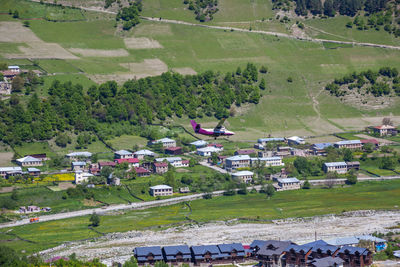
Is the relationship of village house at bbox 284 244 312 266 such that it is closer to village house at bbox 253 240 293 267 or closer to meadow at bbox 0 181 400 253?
village house at bbox 253 240 293 267

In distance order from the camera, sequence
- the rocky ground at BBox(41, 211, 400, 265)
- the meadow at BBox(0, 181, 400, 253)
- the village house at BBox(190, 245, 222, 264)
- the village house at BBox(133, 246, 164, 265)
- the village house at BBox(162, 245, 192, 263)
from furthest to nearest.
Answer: the meadow at BBox(0, 181, 400, 253) → the rocky ground at BBox(41, 211, 400, 265) → the village house at BBox(190, 245, 222, 264) → the village house at BBox(162, 245, 192, 263) → the village house at BBox(133, 246, 164, 265)

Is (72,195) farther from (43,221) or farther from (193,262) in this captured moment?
(193,262)

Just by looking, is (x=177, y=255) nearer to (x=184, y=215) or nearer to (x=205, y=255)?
(x=205, y=255)

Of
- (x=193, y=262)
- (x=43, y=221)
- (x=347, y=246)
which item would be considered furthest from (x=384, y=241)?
(x=43, y=221)

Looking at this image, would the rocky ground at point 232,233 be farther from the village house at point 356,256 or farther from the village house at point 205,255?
the village house at point 356,256

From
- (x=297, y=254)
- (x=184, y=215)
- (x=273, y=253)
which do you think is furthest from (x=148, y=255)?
(x=184, y=215)

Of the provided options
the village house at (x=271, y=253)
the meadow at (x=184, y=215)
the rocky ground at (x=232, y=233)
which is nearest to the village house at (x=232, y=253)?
the village house at (x=271, y=253)

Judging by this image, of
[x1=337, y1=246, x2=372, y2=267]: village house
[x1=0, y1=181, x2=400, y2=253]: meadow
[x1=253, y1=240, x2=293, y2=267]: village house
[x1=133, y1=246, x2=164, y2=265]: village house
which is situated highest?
[x1=337, y1=246, x2=372, y2=267]: village house

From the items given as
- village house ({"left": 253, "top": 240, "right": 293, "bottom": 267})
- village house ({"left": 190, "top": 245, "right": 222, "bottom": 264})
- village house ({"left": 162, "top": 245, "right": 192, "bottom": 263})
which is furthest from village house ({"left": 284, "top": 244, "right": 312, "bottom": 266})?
village house ({"left": 162, "top": 245, "right": 192, "bottom": 263})

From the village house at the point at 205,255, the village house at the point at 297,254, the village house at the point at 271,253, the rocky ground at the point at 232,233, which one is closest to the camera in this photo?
the village house at the point at 297,254

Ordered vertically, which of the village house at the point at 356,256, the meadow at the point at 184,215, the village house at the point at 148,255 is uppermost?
the village house at the point at 356,256
